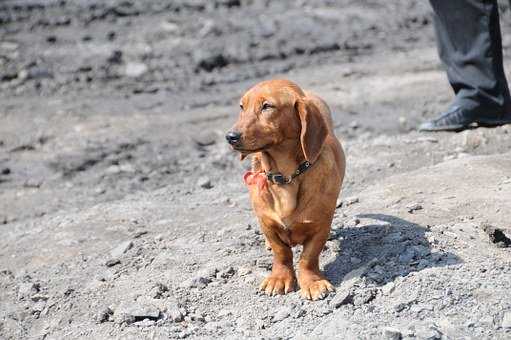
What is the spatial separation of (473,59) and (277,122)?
11.4 ft

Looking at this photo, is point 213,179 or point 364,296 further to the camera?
point 213,179

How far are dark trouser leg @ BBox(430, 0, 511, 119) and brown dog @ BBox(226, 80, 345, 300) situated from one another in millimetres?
2878

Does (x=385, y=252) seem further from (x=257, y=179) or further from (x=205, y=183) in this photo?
(x=205, y=183)

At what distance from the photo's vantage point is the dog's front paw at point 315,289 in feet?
13.4

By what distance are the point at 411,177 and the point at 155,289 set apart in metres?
2.08

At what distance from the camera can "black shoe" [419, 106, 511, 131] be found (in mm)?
6875

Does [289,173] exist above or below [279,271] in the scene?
above

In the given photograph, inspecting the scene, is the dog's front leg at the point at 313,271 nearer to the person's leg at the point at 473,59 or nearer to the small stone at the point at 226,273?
the small stone at the point at 226,273

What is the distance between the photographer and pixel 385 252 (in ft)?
14.8

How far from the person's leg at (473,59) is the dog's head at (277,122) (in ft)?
10.5

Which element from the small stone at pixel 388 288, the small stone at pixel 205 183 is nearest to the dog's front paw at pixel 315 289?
the small stone at pixel 388 288

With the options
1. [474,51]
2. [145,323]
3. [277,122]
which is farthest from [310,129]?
[474,51]

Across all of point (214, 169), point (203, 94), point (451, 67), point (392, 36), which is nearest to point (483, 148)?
point (451, 67)

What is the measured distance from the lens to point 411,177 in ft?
18.9
